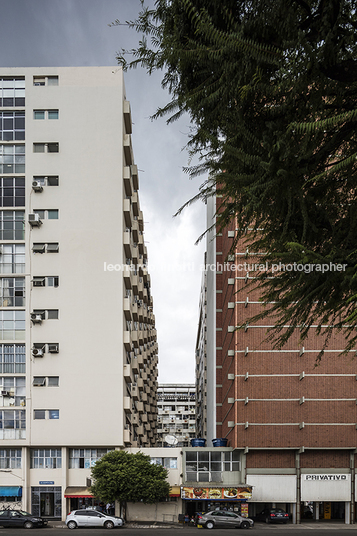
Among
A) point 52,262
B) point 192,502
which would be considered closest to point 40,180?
point 52,262

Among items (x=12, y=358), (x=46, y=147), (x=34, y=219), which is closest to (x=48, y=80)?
(x=46, y=147)

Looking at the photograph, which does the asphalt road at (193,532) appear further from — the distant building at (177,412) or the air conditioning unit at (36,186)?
the distant building at (177,412)

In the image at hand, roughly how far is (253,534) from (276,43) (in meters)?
29.2

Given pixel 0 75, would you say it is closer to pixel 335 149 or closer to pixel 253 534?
pixel 253 534

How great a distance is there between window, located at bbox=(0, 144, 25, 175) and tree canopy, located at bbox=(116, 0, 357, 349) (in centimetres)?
4201

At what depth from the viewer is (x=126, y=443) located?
144 feet

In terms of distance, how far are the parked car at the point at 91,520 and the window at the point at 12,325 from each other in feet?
49.2

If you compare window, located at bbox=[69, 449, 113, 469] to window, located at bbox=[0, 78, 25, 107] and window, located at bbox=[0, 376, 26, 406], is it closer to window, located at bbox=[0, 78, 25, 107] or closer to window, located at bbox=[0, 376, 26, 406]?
window, located at bbox=[0, 376, 26, 406]

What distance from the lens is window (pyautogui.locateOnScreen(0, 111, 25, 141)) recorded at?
151 ft

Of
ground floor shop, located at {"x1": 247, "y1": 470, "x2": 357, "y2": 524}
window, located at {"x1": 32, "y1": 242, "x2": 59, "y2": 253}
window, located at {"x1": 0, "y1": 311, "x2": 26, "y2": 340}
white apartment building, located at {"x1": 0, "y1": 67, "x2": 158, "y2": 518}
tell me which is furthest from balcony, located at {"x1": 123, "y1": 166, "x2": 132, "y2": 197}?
ground floor shop, located at {"x1": 247, "y1": 470, "x2": 357, "y2": 524}

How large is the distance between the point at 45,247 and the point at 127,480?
19.7 m

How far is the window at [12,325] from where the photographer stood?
44031 millimetres

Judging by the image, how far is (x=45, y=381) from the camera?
42844 mm

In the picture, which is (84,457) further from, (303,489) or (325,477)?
(325,477)
